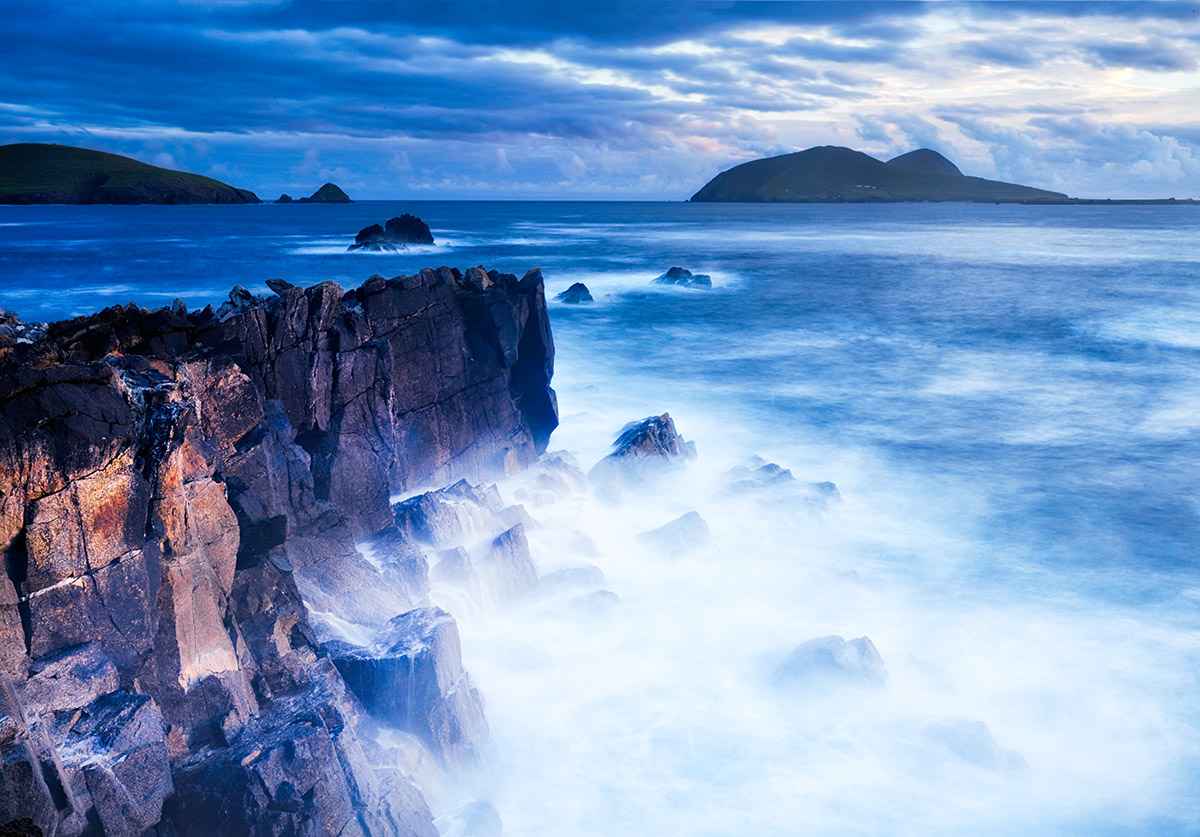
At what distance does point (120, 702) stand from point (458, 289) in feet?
45.6

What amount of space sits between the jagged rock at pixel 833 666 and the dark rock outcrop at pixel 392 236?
65729 mm

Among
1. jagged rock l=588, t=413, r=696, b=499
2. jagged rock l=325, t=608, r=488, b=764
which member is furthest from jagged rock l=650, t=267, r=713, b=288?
jagged rock l=325, t=608, r=488, b=764

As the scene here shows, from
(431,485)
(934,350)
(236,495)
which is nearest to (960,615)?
(431,485)

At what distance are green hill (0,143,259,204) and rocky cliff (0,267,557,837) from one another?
18609 centimetres

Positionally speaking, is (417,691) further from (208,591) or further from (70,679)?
(70,679)

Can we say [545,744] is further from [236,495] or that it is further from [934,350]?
[934,350]

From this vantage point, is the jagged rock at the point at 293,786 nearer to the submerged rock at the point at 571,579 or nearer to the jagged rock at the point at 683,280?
the submerged rock at the point at 571,579

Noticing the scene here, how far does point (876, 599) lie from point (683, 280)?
1666 inches

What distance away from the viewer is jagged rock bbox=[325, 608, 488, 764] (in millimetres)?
11039

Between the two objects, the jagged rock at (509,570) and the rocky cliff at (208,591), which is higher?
the rocky cliff at (208,591)

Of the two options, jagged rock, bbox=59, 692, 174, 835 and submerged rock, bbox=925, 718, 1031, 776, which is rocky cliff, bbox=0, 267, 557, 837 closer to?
jagged rock, bbox=59, 692, 174, 835

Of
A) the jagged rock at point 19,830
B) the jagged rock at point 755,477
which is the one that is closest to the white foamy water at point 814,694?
the jagged rock at point 755,477

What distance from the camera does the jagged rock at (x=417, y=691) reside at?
36.2 feet

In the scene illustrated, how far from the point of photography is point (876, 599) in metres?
16.1
